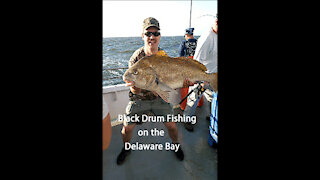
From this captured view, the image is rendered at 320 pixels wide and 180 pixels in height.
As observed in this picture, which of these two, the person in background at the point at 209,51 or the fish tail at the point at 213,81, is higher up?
the person in background at the point at 209,51

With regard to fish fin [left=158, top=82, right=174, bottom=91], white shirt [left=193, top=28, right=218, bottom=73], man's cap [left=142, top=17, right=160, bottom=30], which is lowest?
fish fin [left=158, top=82, right=174, bottom=91]

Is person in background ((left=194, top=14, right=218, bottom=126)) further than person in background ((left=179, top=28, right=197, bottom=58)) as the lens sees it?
No

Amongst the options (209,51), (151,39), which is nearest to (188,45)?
(209,51)

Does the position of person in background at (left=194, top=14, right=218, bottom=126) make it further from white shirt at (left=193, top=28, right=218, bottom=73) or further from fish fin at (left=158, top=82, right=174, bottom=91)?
fish fin at (left=158, top=82, right=174, bottom=91)

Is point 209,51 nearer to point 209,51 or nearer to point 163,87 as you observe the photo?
point 209,51

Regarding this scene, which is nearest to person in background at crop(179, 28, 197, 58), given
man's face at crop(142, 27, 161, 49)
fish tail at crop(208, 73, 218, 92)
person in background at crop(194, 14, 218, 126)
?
person in background at crop(194, 14, 218, 126)

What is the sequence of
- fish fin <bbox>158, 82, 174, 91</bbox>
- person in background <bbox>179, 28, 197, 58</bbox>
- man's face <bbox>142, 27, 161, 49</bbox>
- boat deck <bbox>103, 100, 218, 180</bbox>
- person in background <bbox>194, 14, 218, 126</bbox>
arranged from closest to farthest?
fish fin <bbox>158, 82, 174, 91</bbox> → man's face <bbox>142, 27, 161, 49</bbox> → boat deck <bbox>103, 100, 218, 180</bbox> → person in background <bbox>194, 14, 218, 126</bbox> → person in background <bbox>179, 28, 197, 58</bbox>

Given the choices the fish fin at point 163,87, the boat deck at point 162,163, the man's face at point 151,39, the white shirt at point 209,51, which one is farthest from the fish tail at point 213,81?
the boat deck at point 162,163

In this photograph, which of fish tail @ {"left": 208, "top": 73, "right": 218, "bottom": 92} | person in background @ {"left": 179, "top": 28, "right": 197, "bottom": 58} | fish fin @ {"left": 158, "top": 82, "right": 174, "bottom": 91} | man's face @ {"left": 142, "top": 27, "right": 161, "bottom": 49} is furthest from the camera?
person in background @ {"left": 179, "top": 28, "right": 197, "bottom": 58}

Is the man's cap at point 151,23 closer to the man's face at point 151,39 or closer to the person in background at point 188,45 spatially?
the man's face at point 151,39
